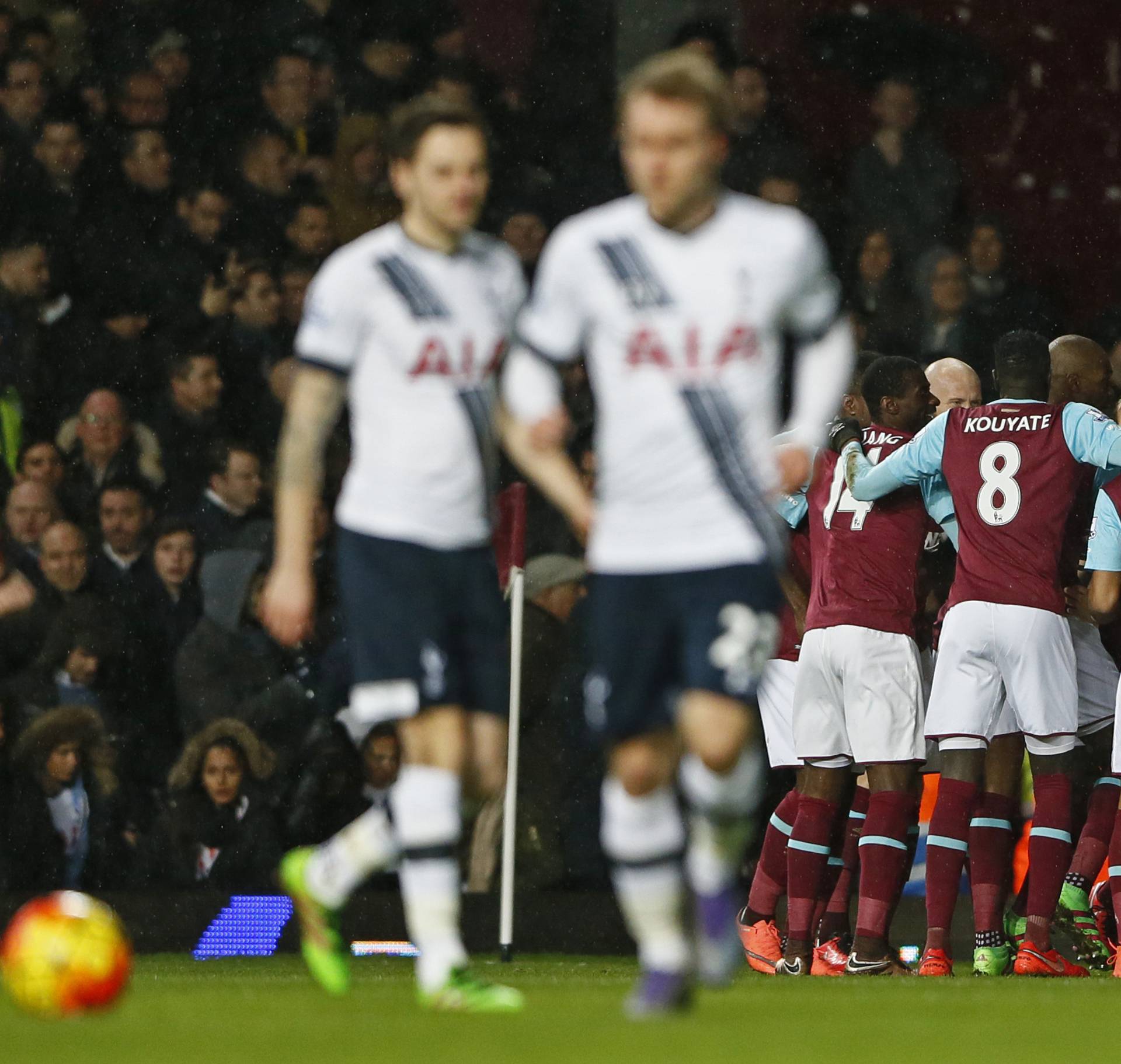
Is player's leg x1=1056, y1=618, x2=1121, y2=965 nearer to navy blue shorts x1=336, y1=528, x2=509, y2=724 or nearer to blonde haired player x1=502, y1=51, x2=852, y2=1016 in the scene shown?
navy blue shorts x1=336, y1=528, x2=509, y2=724

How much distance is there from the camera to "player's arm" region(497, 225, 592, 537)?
5.85 metres

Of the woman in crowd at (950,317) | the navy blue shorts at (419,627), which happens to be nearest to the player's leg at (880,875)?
the navy blue shorts at (419,627)

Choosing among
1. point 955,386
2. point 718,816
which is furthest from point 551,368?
point 955,386

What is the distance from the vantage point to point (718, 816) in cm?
586

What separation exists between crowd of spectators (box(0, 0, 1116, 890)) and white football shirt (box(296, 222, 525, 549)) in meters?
4.89

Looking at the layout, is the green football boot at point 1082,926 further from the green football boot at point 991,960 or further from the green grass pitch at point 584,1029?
the green grass pitch at point 584,1029

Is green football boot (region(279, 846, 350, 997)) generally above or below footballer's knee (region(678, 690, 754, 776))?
below

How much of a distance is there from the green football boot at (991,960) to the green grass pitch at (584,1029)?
1541 millimetres

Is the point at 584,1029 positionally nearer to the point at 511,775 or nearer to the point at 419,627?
the point at 419,627

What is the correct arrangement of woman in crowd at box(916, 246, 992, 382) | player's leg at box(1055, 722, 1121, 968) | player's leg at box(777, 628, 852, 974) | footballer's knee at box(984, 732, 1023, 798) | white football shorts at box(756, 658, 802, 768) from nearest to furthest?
footballer's knee at box(984, 732, 1023, 798), player's leg at box(777, 628, 852, 974), player's leg at box(1055, 722, 1121, 968), white football shorts at box(756, 658, 802, 768), woman in crowd at box(916, 246, 992, 382)

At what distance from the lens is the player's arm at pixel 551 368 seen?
19.2 ft

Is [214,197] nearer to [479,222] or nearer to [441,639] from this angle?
[479,222]

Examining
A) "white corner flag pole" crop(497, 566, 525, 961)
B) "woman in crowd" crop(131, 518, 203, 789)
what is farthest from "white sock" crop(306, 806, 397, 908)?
"woman in crowd" crop(131, 518, 203, 789)

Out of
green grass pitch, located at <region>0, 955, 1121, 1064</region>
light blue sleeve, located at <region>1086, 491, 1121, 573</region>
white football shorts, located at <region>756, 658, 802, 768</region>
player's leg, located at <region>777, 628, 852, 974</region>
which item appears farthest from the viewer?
white football shorts, located at <region>756, 658, 802, 768</region>
